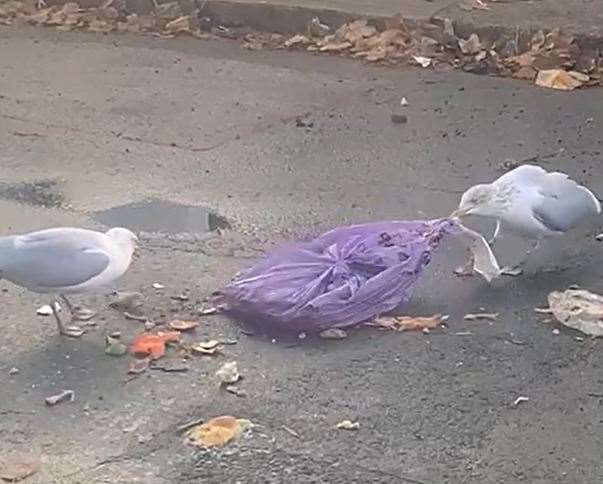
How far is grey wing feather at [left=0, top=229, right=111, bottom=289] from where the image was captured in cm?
451

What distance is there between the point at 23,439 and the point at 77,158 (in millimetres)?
2931

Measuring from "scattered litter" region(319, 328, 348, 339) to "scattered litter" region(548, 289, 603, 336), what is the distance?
77 cm

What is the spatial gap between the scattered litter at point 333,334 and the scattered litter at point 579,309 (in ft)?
2.52

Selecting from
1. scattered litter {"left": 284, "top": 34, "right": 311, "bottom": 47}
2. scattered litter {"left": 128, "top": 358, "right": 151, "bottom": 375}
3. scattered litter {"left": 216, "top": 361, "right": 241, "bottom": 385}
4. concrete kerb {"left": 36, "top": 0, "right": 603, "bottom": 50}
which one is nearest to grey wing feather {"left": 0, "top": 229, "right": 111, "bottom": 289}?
scattered litter {"left": 128, "top": 358, "right": 151, "bottom": 375}

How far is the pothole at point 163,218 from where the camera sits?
573 centimetres

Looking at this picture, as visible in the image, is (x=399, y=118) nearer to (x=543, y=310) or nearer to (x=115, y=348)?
(x=543, y=310)

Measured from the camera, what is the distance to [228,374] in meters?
4.35

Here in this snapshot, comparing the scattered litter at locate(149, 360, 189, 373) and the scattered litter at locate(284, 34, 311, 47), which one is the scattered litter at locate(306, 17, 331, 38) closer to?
the scattered litter at locate(284, 34, 311, 47)

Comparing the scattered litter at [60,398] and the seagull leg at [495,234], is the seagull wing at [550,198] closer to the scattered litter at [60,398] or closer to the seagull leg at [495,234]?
the seagull leg at [495,234]

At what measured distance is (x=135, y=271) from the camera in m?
5.23

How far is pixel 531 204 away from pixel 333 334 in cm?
101

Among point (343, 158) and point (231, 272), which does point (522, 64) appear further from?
point (231, 272)

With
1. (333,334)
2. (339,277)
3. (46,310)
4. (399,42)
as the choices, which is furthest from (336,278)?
(399,42)

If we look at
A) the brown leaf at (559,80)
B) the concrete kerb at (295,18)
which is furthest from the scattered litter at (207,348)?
the concrete kerb at (295,18)
